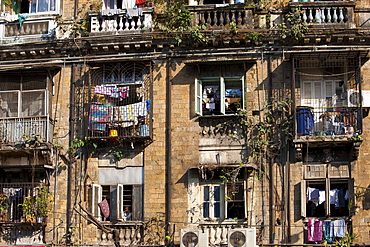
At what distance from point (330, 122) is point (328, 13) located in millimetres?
3557

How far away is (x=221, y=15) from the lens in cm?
2025

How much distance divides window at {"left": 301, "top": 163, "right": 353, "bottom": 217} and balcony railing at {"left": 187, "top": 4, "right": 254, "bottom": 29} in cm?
513

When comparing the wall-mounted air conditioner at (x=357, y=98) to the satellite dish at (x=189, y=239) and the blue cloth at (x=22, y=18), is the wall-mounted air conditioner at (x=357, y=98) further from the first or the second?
the blue cloth at (x=22, y=18)

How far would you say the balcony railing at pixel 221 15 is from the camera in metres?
20.1

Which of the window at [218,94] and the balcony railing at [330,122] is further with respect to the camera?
the window at [218,94]

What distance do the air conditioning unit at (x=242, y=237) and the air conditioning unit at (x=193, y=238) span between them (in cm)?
72

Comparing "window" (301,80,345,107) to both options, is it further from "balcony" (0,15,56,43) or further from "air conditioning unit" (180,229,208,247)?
"balcony" (0,15,56,43)

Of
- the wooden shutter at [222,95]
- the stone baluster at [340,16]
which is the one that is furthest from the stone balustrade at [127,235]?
the stone baluster at [340,16]

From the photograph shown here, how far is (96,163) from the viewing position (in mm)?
19984

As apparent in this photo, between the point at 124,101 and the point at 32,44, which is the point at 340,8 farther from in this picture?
the point at 32,44

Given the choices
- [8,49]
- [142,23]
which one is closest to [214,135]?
[142,23]

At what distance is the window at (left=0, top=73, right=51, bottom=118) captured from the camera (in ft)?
67.9

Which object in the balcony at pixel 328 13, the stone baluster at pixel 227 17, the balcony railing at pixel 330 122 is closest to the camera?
the balcony railing at pixel 330 122

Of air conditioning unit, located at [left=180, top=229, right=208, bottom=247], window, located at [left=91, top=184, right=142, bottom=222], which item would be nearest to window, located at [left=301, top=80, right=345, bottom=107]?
air conditioning unit, located at [left=180, top=229, right=208, bottom=247]
